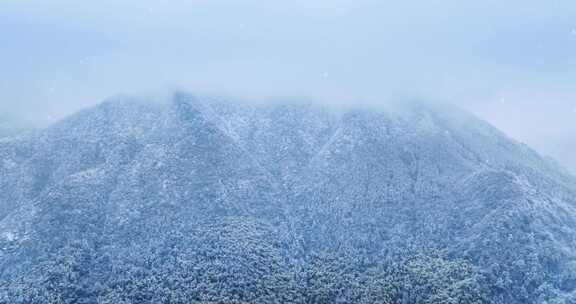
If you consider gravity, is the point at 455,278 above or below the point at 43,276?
above

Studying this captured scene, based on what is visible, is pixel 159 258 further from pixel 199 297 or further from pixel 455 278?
pixel 455 278

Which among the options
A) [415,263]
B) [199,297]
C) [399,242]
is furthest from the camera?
[399,242]

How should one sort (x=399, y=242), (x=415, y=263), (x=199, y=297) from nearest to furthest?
(x=199, y=297) → (x=415, y=263) → (x=399, y=242)

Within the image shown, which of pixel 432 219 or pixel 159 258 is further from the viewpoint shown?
pixel 432 219

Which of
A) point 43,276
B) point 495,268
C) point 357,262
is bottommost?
point 43,276

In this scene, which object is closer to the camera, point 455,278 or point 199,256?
point 455,278

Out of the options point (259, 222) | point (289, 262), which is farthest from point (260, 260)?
point (259, 222)

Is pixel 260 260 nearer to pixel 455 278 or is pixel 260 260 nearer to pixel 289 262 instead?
pixel 289 262

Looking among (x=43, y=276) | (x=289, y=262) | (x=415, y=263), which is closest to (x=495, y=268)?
(x=415, y=263)

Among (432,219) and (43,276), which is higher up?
(432,219)
